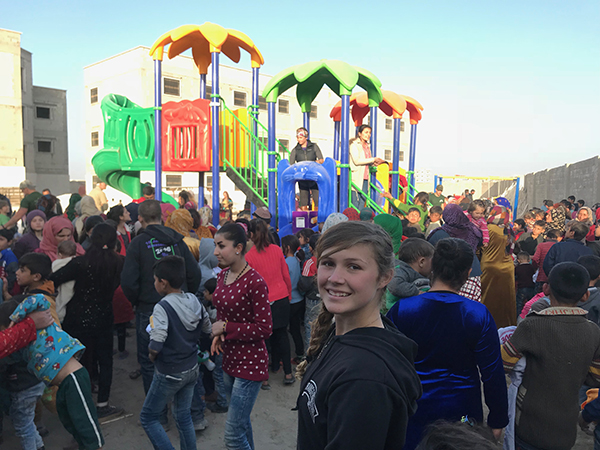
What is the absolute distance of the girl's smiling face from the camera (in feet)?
4.43

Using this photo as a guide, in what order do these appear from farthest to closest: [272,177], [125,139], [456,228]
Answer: [125,139] < [272,177] < [456,228]

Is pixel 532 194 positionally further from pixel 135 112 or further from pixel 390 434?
pixel 390 434

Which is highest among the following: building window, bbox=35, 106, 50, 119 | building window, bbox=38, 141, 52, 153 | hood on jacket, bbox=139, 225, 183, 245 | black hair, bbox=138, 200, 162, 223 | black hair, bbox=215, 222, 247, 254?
building window, bbox=35, 106, 50, 119

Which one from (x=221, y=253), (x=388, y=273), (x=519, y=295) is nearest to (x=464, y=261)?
(x=388, y=273)

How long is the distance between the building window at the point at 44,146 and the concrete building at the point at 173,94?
638cm

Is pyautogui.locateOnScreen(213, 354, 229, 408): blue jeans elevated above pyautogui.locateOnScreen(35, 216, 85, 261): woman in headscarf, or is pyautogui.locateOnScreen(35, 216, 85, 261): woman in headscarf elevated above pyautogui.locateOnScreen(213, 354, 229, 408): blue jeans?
pyautogui.locateOnScreen(35, 216, 85, 261): woman in headscarf

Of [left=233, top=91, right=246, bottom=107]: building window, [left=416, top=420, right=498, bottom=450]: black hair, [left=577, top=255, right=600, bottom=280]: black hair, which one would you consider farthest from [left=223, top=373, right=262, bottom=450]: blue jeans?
[left=233, top=91, right=246, bottom=107]: building window

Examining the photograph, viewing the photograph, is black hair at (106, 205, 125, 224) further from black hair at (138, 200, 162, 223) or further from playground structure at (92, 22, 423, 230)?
playground structure at (92, 22, 423, 230)

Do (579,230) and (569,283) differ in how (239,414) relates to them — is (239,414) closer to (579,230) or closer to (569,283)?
(569,283)

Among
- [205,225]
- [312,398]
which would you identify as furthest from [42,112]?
[312,398]

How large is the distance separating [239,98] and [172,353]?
90.5 feet

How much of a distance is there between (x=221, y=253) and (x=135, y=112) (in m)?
9.76

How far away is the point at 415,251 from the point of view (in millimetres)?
3115

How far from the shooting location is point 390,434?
1165 mm
